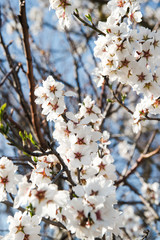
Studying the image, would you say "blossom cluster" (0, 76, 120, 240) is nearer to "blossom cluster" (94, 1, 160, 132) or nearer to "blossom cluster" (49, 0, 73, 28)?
"blossom cluster" (94, 1, 160, 132)

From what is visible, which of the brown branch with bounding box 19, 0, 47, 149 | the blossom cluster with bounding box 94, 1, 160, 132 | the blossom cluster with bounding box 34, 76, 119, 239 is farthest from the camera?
the brown branch with bounding box 19, 0, 47, 149

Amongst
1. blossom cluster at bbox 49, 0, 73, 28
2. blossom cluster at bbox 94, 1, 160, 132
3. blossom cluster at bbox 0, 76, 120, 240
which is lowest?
blossom cluster at bbox 0, 76, 120, 240

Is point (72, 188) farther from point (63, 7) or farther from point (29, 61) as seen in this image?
point (63, 7)

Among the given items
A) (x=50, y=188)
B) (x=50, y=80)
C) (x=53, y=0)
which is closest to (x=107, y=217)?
(x=50, y=188)

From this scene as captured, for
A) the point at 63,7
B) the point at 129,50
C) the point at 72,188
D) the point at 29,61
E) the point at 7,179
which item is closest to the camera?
the point at 72,188

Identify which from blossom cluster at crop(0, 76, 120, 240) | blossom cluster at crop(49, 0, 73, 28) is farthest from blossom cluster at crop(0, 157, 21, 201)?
blossom cluster at crop(49, 0, 73, 28)

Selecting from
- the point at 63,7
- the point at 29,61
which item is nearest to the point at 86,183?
the point at 29,61

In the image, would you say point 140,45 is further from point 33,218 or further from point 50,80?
point 33,218

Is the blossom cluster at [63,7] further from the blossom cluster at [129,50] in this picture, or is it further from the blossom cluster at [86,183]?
the blossom cluster at [86,183]

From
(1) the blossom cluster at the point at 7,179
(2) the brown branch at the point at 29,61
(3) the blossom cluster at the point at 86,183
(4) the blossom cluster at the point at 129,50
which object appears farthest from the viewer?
(2) the brown branch at the point at 29,61

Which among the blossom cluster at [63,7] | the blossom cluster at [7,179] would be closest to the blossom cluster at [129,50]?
the blossom cluster at [63,7]

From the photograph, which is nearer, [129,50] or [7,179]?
[7,179]

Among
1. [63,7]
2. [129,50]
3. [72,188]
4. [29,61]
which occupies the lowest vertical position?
[72,188]

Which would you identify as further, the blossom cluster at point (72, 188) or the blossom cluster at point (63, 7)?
the blossom cluster at point (63, 7)
